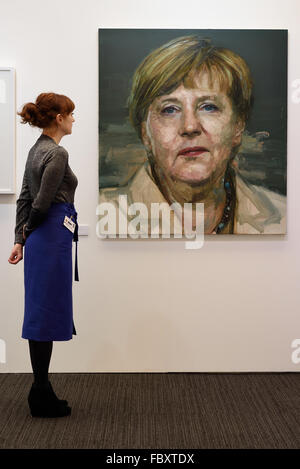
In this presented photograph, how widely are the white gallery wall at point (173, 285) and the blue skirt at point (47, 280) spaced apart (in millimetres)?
825

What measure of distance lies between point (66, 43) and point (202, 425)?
7.90 feet

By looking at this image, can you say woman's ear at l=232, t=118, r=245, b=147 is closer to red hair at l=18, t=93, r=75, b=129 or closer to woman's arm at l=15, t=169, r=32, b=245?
red hair at l=18, t=93, r=75, b=129

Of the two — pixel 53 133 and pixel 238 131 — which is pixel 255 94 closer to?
pixel 238 131

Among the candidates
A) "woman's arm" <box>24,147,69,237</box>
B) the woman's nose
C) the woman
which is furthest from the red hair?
the woman's nose

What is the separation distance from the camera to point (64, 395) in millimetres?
3154

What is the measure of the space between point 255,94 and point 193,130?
17.9 inches

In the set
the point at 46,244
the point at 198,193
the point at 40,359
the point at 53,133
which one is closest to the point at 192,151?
the point at 198,193

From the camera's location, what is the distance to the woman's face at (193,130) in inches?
139

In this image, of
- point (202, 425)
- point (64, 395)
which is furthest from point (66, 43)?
point (202, 425)

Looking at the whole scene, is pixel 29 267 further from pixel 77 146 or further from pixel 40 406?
pixel 77 146

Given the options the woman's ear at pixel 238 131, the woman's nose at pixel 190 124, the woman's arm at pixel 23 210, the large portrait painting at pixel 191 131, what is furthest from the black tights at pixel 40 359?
the woman's ear at pixel 238 131

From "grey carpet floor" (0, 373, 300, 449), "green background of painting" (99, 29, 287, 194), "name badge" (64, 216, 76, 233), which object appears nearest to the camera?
"grey carpet floor" (0, 373, 300, 449)

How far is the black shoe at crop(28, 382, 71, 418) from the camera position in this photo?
9.13 ft

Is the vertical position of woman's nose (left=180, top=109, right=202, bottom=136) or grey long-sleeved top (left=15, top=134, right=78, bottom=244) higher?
woman's nose (left=180, top=109, right=202, bottom=136)
